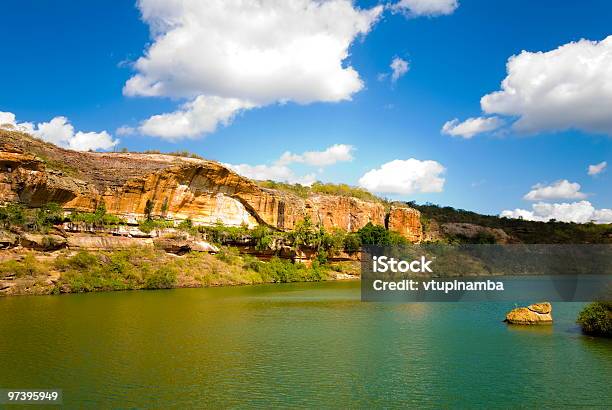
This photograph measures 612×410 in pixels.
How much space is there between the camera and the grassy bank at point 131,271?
1601 inches

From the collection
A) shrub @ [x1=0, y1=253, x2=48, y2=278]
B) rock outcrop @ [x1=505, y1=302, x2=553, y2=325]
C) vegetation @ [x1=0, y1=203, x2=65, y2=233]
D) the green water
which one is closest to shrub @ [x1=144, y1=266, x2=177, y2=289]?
shrub @ [x1=0, y1=253, x2=48, y2=278]

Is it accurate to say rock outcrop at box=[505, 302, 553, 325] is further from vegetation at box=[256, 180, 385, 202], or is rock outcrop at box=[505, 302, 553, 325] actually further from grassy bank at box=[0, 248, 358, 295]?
vegetation at box=[256, 180, 385, 202]

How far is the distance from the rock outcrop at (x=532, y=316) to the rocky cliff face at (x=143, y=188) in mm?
45994

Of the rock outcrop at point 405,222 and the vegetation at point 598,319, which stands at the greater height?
the rock outcrop at point 405,222

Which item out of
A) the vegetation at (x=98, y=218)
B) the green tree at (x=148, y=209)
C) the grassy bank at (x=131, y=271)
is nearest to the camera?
the grassy bank at (x=131, y=271)

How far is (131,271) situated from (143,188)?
1653 centimetres

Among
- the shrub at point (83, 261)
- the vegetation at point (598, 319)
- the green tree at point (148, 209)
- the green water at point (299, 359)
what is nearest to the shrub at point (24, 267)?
the shrub at point (83, 261)

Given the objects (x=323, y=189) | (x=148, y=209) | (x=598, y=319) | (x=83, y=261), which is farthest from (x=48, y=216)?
(x=323, y=189)

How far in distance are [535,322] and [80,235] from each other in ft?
140

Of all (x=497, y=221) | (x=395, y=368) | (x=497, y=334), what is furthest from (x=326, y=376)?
(x=497, y=221)

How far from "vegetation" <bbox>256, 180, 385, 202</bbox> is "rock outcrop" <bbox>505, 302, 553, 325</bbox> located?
6097 cm

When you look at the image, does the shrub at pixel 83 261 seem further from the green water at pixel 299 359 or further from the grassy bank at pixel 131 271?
the green water at pixel 299 359

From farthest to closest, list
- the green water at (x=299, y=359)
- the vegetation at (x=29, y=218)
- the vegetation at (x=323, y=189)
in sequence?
the vegetation at (x=323, y=189) < the vegetation at (x=29, y=218) < the green water at (x=299, y=359)

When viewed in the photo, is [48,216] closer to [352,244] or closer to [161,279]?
[161,279]
